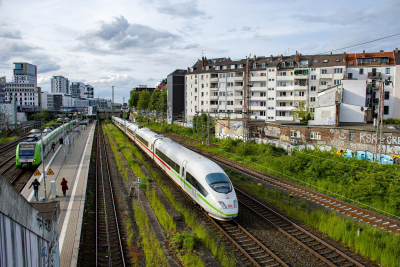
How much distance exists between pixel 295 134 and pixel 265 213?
58.5 feet

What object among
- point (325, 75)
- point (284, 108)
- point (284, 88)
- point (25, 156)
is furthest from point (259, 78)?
point (25, 156)

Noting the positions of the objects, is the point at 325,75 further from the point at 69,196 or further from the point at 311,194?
the point at 69,196

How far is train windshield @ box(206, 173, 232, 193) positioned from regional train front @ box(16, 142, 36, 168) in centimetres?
1824

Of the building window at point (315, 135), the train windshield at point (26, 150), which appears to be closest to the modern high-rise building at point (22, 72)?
the train windshield at point (26, 150)

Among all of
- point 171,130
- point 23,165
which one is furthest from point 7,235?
point 171,130

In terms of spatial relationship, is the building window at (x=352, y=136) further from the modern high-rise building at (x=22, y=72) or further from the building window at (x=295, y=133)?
the modern high-rise building at (x=22, y=72)

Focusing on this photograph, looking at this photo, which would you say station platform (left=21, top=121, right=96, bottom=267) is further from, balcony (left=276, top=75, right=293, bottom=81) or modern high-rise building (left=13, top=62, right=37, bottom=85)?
modern high-rise building (left=13, top=62, right=37, bottom=85)

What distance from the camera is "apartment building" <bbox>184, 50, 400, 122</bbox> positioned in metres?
51.2

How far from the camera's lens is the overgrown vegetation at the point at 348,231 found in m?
10.2

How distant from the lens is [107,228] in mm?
12414

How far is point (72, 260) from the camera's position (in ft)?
32.4

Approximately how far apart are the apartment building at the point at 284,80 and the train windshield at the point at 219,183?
34.5 metres

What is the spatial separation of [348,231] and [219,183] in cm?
576

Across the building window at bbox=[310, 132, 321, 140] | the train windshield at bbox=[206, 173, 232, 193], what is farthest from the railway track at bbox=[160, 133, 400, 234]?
the building window at bbox=[310, 132, 321, 140]
